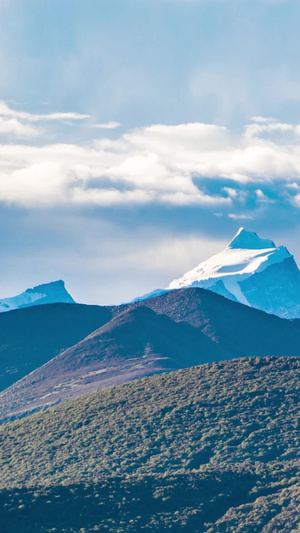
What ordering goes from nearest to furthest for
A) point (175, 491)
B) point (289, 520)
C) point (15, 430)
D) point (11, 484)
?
1. point (289, 520)
2. point (175, 491)
3. point (11, 484)
4. point (15, 430)

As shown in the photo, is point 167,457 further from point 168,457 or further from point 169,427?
point 169,427

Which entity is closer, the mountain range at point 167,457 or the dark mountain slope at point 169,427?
the mountain range at point 167,457

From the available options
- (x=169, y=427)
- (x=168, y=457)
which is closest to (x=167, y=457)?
(x=168, y=457)

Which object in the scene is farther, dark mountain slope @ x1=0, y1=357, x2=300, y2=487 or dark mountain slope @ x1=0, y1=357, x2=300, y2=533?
dark mountain slope @ x1=0, y1=357, x2=300, y2=487

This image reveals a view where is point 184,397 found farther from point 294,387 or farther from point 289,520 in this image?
point 289,520

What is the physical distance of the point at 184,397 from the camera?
443ft

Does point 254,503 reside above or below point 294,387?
below

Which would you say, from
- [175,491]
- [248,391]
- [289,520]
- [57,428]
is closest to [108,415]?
[57,428]

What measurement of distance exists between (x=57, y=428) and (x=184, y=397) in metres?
17.9

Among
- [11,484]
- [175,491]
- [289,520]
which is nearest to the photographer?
[289,520]

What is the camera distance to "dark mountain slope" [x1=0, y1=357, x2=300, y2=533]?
88812 millimetres

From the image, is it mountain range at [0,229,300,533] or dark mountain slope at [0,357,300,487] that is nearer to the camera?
mountain range at [0,229,300,533]

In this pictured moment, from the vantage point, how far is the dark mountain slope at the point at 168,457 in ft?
291

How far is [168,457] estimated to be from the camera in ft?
386
